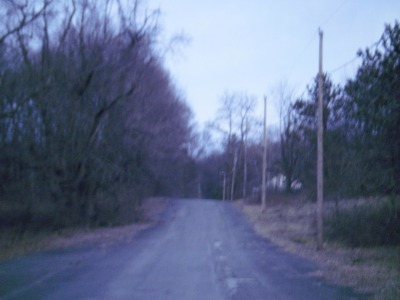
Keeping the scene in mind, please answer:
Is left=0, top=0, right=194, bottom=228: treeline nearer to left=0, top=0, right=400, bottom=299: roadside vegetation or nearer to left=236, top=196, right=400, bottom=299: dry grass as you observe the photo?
left=0, top=0, right=400, bottom=299: roadside vegetation

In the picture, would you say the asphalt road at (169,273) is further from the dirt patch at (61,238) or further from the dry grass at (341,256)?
the dirt patch at (61,238)

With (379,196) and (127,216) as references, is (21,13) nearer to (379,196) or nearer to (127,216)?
(127,216)

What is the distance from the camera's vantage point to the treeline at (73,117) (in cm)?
2630

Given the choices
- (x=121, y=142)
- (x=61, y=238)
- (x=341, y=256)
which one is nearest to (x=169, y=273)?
(x=341, y=256)

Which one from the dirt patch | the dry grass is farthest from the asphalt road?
the dirt patch

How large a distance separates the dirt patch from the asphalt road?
57.8 inches

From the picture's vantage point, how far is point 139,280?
42.4 feet

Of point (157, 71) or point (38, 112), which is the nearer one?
point (38, 112)

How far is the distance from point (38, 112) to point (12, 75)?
2982 millimetres

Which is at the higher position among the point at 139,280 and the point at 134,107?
the point at 134,107

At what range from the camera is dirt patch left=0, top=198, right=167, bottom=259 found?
21531mm

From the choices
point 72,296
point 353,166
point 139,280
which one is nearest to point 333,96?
point 353,166

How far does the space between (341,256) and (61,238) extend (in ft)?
43.1

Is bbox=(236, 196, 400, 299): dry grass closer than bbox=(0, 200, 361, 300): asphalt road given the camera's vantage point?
No
